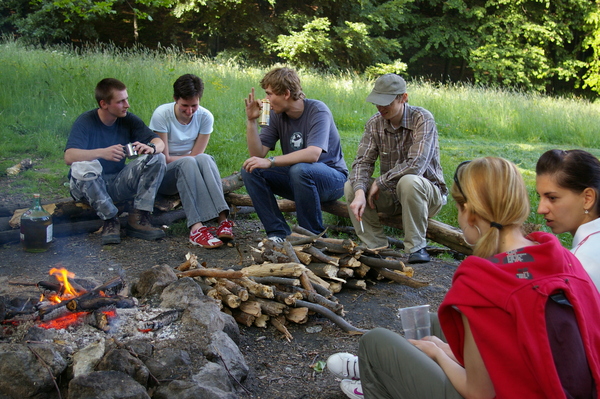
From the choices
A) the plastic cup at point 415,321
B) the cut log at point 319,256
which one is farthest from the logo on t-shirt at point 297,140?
the plastic cup at point 415,321

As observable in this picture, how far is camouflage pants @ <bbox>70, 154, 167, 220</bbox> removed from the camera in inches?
193

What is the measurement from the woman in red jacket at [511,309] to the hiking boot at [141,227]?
381 cm

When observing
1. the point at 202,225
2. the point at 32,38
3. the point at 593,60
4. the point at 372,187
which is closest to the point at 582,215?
the point at 372,187

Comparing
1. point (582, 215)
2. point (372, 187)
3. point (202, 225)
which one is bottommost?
point (202, 225)

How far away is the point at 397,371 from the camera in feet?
6.70

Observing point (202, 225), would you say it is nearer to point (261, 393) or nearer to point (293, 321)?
point (293, 321)

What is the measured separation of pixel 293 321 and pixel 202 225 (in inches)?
75.9

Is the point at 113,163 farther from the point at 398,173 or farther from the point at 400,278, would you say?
the point at 400,278

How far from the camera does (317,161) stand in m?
5.02

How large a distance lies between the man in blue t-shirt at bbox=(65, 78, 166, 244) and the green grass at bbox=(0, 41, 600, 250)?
1.28m

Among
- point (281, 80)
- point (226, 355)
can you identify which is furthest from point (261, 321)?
point (281, 80)

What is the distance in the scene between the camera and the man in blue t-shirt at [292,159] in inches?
188

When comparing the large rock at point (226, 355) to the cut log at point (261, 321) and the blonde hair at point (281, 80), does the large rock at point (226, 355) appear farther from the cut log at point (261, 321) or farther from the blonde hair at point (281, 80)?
the blonde hair at point (281, 80)

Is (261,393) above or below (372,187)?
below
